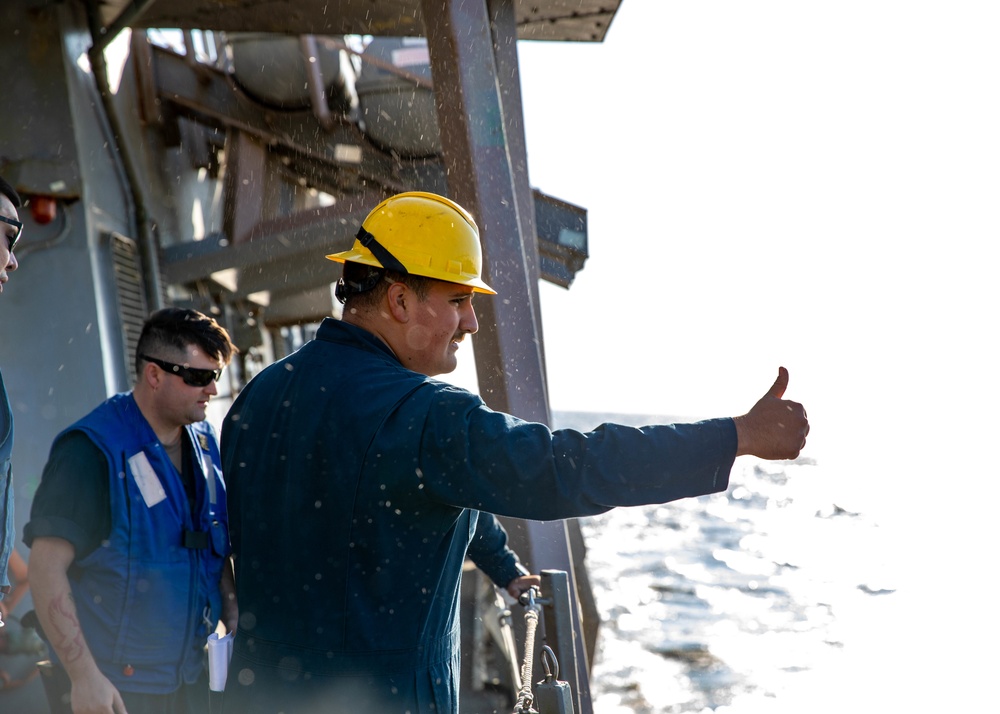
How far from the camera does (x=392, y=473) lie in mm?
1773

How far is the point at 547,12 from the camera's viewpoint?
4383 millimetres

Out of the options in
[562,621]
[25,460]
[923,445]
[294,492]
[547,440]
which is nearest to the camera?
[547,440]

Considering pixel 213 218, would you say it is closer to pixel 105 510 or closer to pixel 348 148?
pixel 348 148

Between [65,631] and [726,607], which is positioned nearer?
[65,631]

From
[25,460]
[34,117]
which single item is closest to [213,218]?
[34,117]

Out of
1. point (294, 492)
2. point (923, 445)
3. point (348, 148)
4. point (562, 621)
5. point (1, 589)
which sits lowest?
point (923, 445)

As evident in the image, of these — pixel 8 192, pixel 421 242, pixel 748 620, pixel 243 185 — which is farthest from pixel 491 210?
pixel 748 620

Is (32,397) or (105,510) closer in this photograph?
(105,510)

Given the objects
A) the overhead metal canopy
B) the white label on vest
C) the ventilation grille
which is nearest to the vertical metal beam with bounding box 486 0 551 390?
the overhead metal canopy

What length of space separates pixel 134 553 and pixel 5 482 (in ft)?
2.23

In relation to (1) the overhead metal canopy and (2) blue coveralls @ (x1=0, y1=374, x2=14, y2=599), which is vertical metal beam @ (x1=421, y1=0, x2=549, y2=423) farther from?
(2) blue coveralls @ (x1=0, y1=374, x2=14, y2=599)

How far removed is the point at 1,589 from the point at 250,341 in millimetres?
6746

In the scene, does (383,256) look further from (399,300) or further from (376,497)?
(376,497)

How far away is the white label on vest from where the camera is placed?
9.51ft
